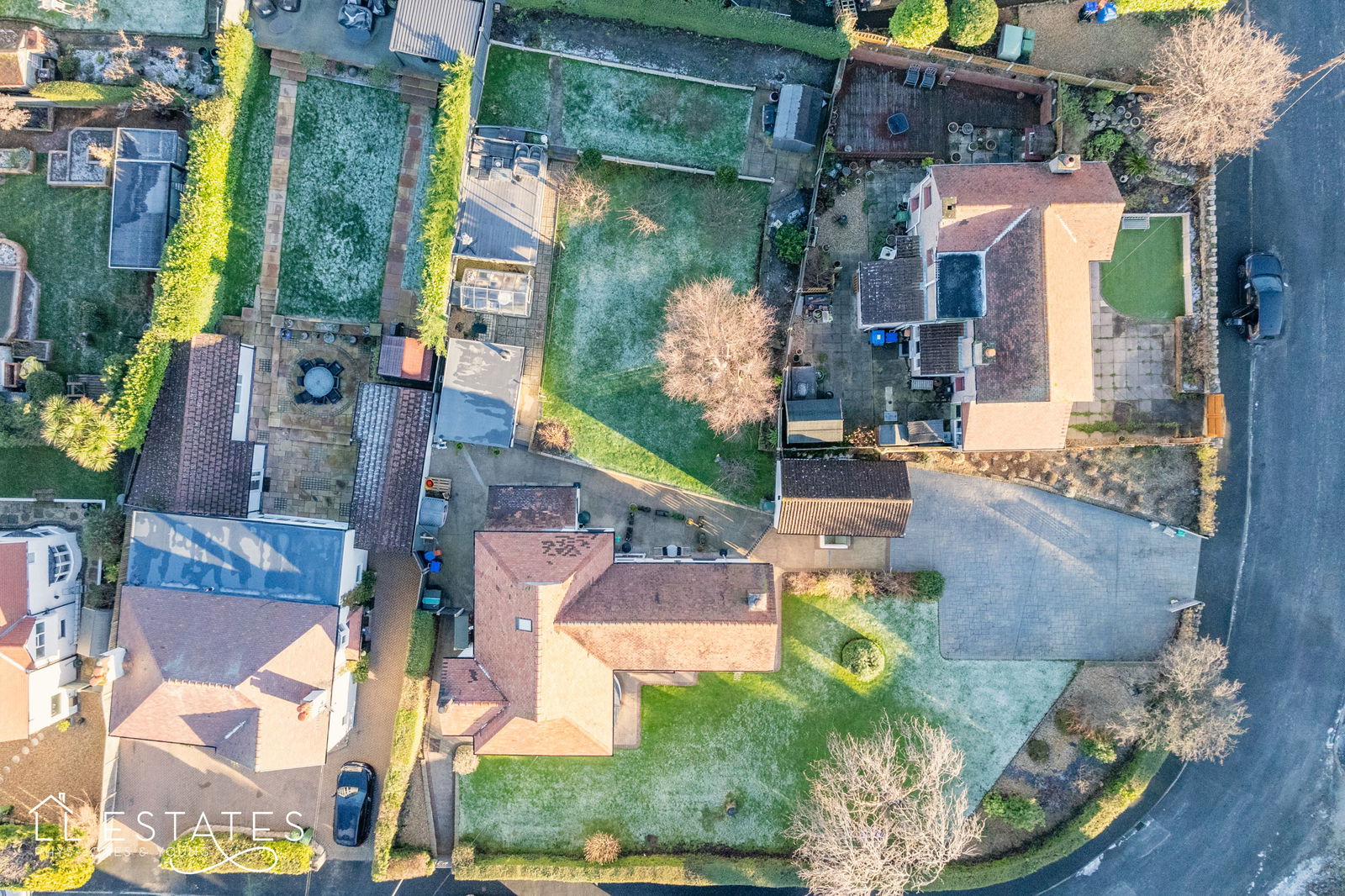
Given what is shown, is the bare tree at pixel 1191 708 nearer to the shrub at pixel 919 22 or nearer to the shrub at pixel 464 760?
the shrub at pixel 919 22

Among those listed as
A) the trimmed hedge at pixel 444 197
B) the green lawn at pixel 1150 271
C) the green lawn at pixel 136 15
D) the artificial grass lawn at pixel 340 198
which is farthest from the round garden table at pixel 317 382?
the green lawn at pixel 1150 271

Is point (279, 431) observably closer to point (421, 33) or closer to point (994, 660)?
point (421, 33)

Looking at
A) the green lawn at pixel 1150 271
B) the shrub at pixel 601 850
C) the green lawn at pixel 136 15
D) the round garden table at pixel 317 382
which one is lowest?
the shrub at pixel 601 850

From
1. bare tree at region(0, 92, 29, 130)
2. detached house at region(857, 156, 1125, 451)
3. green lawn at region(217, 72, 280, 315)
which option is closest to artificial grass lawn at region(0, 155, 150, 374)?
bare tree at region(0, 92, 29, 130)

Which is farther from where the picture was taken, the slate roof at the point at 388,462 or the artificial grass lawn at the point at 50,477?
the artificial grass lawn at the point at 50,477

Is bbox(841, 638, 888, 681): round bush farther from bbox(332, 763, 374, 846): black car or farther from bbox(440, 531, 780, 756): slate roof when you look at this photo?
bbox(332, 763, 374, 846): black car

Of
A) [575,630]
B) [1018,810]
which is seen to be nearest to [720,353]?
Result: [575,630]

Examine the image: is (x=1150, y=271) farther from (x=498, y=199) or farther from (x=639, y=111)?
(x=498, y=199)
